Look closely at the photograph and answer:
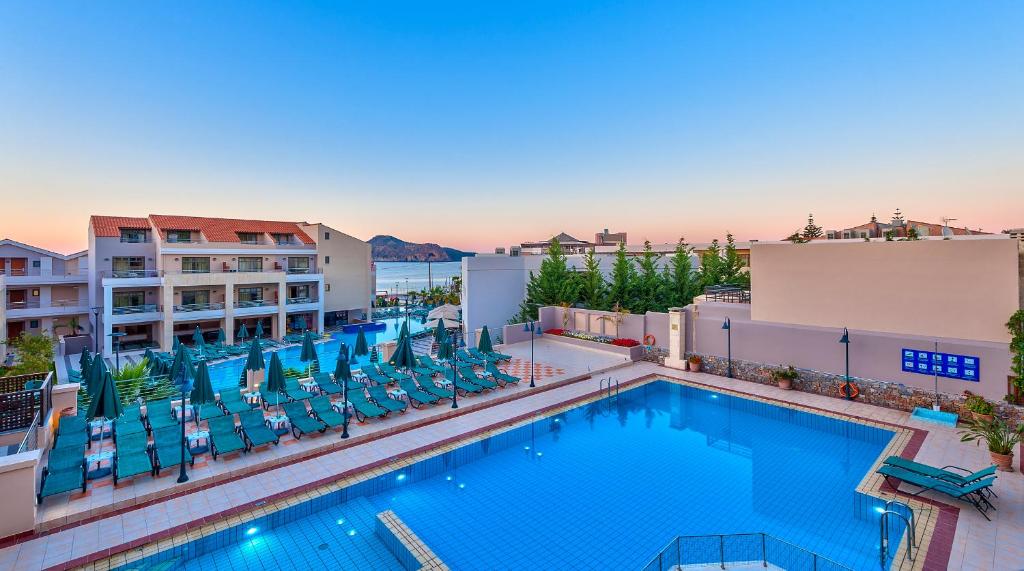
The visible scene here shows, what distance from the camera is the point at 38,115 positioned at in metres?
18.7

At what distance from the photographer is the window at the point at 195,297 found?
2738 centimetres

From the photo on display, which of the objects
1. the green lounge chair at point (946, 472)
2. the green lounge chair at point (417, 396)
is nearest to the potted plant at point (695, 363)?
the green lounge chair at point (946, 472)

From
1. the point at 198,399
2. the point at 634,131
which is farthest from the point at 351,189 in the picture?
the point at 198,399

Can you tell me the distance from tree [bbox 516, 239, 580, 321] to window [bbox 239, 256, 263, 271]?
60.7ft

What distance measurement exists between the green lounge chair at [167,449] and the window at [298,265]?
2343 centimetres

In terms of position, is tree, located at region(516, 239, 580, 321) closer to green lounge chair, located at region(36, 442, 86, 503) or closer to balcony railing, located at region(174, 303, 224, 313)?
balcony railing, located at region(174, 303, 224, 313)

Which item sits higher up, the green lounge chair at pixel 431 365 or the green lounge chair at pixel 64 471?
the green lounge chair at pixel 431 365

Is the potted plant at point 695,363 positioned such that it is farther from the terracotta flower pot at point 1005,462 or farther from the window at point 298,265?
the window at point 298,265

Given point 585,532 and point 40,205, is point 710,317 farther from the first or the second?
point 40,205

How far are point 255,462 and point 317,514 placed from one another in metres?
2.53

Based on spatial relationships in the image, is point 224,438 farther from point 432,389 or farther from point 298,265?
point 298,265

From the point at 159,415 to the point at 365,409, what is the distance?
519cm

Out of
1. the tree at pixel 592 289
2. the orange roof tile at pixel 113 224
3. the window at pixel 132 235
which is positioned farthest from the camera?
the window at pixel 132 235

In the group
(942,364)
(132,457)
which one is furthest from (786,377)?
(132,457)
